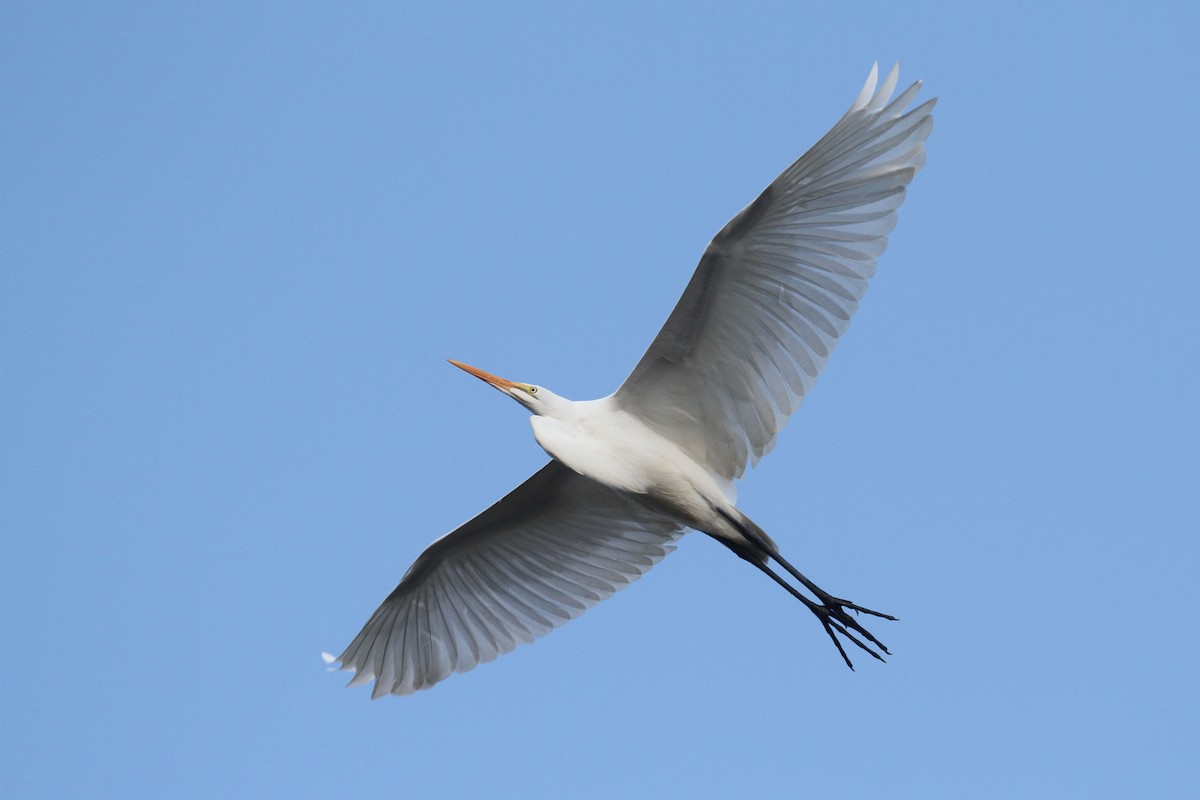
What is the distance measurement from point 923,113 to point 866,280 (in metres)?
0.99

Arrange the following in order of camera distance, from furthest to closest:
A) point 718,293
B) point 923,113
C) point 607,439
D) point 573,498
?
point 573,498
point 607,439
point 718,293
point 923,113

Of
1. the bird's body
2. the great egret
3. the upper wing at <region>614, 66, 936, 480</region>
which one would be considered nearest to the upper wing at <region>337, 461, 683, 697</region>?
the great egret

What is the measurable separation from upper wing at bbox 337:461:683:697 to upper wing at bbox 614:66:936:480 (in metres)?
1.12

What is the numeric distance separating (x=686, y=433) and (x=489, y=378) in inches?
54.0

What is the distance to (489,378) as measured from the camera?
30.2 feet

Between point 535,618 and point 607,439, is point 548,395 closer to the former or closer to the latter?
point 607,439

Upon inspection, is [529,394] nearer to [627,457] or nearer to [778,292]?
[627,457]

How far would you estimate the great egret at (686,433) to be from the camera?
25.7 ft

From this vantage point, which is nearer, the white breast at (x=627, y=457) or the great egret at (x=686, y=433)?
the great egret at (x=686, y=433)

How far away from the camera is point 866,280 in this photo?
26.0 ft

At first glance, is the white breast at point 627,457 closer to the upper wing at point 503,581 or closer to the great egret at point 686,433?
the great egret at point 686,433

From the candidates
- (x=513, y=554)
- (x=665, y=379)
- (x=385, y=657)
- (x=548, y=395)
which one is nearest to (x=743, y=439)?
(x=665, y=379)

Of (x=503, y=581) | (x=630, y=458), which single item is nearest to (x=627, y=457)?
(x=630, y=458)

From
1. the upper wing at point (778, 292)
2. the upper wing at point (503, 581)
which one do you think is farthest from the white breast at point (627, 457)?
the upper wing at point (503, 581)
